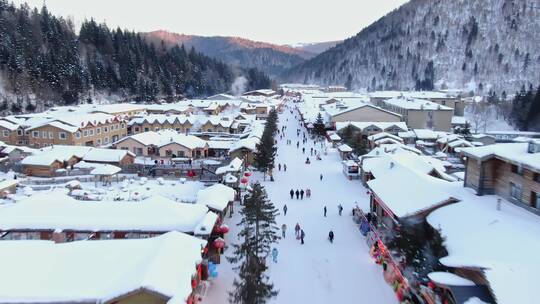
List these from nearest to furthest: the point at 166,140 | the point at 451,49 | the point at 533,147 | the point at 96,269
Answer: the point at 96,269 < the point at 533,147 < the point at 166,140 < the point at 451,49

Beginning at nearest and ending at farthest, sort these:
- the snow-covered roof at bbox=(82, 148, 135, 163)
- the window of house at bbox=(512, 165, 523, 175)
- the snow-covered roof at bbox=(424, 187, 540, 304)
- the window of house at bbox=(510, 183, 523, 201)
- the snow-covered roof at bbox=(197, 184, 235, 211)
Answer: the snow-covered roof at bbox=(424, 187, 540, 304), the window of house at bbox=(512, 165, 523, 175), the window of house at bbox=(510, 183, 523, 201), the snow-covered roof at bbox=(197, 184, 235, 211), the snow-covered roof at bbox=(82, 148, 135, 163)

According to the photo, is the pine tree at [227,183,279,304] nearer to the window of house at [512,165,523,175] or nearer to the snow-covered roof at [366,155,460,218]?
the snow-covered roof at [366,155,460,218]

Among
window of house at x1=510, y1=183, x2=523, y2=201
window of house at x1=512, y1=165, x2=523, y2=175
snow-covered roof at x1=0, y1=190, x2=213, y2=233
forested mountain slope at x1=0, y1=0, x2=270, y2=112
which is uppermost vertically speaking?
forested mountain slope at x1=0, y1=0, x2=270, y2=112

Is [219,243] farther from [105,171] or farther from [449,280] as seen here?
[105,171]

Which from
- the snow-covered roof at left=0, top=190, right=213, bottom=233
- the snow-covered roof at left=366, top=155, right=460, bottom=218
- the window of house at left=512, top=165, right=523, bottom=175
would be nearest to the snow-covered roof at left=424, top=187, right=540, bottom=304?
the snow-covered roof at left=366, top=155, right=460, bottom=218

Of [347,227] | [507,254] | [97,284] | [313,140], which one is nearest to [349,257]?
[347,227]

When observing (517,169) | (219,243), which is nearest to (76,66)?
(219,243)

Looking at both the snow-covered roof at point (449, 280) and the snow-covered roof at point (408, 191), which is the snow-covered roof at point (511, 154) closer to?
the snow-covered roof at point (408, 191)

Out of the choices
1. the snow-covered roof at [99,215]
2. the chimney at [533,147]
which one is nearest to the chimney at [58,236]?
the snow-covered roof at [99,215]
